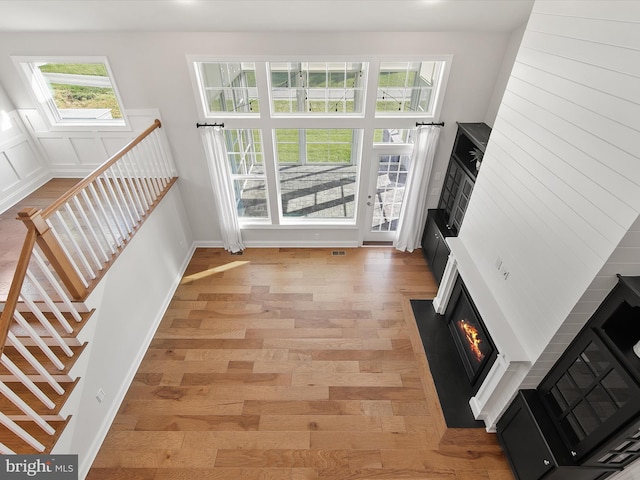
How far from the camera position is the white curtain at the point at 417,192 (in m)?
4.36

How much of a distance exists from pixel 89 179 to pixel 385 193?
151 inches

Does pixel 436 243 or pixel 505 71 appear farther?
pixel 436 243

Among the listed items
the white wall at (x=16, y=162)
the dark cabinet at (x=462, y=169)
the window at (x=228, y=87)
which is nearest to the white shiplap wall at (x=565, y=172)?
the dark cabinet at (x=462, y=169)

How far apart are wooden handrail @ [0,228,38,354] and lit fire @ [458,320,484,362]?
3841mm

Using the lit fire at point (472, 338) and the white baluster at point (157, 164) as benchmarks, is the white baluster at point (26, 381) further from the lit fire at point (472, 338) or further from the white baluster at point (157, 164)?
the lit fire at point (472, 338)

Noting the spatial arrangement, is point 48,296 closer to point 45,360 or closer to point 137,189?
point 45,360

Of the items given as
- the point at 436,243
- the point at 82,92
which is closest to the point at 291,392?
the point at 436,243

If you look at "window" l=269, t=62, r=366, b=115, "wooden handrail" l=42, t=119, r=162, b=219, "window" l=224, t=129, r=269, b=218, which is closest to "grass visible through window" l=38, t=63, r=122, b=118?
"wooden handrail" l=42, t=119, r=162, b=219

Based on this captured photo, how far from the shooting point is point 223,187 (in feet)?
15.4

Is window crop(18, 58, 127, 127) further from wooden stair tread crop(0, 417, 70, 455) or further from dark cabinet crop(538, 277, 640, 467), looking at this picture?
dark cabinet crop(538, 277, 640, 467)

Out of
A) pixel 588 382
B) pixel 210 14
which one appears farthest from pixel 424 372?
pixel 210 14

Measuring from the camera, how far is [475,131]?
407cm

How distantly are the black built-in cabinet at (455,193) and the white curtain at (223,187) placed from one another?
3033 mm

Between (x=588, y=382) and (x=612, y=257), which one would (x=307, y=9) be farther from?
(x=588, y=382)
